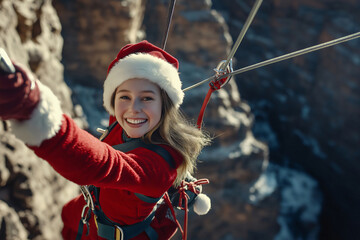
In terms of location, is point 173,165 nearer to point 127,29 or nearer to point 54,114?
point 54,114

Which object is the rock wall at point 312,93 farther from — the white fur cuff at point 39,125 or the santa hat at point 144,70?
the white fur cuff at point 39,125

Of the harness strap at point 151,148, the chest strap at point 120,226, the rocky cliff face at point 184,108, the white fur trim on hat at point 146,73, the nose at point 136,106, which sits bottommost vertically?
the chest strap at point 120,226

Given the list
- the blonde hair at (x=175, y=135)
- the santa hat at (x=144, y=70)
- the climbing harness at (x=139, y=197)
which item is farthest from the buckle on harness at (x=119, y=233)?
the santa hat at (x=144, y=70)

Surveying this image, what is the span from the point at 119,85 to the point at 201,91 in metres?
7.24

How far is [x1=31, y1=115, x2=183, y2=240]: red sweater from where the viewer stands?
2.58 feet

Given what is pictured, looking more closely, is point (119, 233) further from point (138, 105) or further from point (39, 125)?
point (39, 125)

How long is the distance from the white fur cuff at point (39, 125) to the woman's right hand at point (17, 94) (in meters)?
0.02

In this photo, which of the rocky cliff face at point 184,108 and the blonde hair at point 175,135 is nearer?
the blonde hair at point 175,135

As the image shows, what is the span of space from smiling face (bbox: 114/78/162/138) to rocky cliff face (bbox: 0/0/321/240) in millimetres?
1776

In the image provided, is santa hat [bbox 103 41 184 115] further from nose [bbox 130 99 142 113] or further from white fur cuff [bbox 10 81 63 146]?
white fur cuff [bbox 10 81 63 146]

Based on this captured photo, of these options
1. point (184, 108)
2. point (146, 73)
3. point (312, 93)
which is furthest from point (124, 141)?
point (312, 93)

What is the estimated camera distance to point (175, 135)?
1367mm

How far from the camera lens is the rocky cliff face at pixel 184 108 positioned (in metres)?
2.89

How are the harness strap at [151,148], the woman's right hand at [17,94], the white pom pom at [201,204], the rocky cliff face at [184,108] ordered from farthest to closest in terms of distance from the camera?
1. the rocky cliff face at [184,108]
2. the white pom pom at [201,204]
3. the harness strap at [151,148]
4. the woman's right hand at [17,94]
